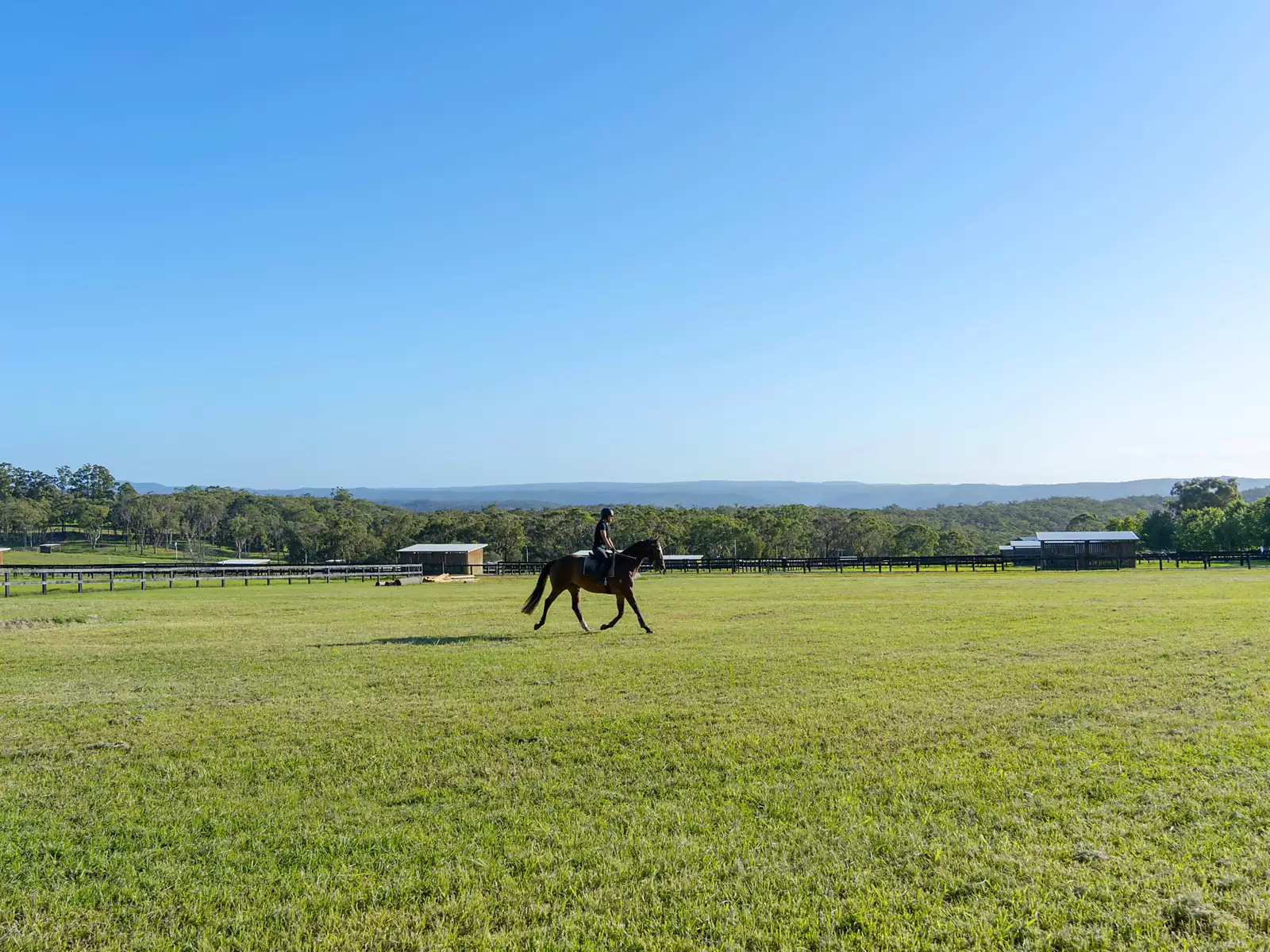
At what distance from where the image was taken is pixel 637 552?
17.4 metres

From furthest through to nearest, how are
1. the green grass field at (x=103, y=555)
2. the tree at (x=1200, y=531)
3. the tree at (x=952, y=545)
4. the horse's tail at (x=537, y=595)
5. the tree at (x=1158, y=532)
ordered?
the tree at (x=952, y=545), the tree at (x=1158, y=532), the green grass field at (x=103, y=555), the tree at (x=1200, y=531), the horse's tail at (x=537, y=595)

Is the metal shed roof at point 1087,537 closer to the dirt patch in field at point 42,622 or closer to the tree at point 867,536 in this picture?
the tree at point 867,536

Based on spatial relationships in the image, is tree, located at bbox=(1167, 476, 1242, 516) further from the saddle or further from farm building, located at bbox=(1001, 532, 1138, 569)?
the saddle

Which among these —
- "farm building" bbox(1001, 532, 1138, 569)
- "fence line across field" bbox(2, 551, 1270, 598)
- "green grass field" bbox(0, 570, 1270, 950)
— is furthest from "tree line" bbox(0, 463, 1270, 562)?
"green grass field" bbox(0, 570, 1270, 950)

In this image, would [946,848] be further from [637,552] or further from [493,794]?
[637,552]

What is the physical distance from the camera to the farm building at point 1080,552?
57.4 m

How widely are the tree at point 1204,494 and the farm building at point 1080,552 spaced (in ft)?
210

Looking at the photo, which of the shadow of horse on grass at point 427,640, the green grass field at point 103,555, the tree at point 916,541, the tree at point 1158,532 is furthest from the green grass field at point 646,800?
the tree at point 1158,532

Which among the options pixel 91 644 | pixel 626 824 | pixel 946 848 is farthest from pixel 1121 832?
pixel 91 644

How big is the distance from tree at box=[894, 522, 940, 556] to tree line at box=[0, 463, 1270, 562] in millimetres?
149

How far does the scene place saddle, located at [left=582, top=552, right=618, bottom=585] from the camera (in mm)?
17000

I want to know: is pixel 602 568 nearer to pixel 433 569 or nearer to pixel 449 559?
pixel 433 569

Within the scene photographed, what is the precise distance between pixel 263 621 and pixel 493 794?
16742 mm

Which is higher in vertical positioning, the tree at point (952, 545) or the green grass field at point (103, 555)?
the tree at point (952, 545)
